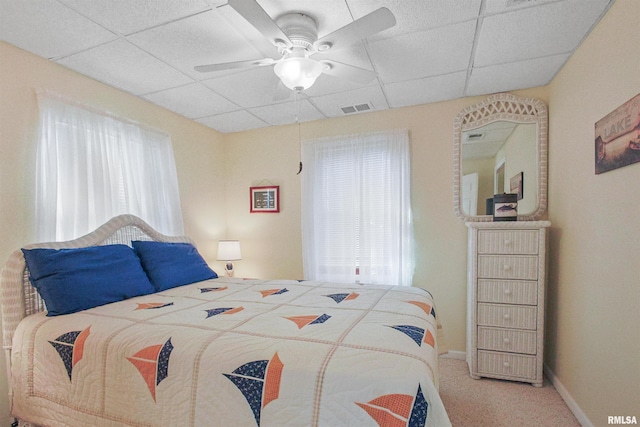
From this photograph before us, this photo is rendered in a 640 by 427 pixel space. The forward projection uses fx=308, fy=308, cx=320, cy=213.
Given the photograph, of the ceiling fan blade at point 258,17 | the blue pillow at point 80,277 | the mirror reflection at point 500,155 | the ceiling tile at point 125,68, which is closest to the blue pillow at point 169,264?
the blue pillow at point 80,277

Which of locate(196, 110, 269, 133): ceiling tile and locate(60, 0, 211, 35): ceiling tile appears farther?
locate(196, 110, 269, 133): ceiling tile

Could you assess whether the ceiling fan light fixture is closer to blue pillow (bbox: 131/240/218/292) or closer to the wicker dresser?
blue pillow (bbox: 131/240/218/292)

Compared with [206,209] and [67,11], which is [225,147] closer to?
[206,209]

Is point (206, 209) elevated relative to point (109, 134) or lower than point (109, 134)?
lower

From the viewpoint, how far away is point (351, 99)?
2.98 meters

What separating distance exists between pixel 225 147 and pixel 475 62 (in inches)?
117

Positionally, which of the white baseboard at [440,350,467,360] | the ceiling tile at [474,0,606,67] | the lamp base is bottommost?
the white baseboard at [440,350,467,360]

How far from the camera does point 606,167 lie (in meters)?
1.75

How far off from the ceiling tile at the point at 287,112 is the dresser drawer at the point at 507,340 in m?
2.59

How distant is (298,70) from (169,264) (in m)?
1.79

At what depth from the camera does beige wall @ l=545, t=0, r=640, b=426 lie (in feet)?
5.05

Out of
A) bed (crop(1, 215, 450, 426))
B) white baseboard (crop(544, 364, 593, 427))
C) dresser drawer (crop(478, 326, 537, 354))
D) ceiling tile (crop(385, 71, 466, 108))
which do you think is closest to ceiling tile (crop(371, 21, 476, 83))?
ceiling tile (crop(385, 71, 466, 108))

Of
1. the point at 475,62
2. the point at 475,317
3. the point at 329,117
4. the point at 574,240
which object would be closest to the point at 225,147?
the point at 329,117

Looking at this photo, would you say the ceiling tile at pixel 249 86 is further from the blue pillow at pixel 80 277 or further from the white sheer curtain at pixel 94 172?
the blue pillow at pixel 80 277
